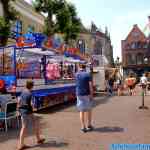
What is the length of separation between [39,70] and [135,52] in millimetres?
69098

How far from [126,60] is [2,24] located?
6588cm

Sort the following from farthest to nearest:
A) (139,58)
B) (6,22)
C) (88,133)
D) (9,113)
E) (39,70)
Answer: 1. (139,58)
2. (6,22)
3. (39,70)
4. (9,113)
5. (88,133)


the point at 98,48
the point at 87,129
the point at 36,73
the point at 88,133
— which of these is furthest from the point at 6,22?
the point at 98,48

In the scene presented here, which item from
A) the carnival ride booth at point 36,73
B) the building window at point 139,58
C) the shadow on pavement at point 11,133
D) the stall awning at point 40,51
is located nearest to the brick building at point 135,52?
the building window at point 139,58

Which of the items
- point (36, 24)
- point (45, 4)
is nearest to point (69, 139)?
point (45, 4)

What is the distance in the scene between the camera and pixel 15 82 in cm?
1498

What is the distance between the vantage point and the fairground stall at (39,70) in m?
15.4

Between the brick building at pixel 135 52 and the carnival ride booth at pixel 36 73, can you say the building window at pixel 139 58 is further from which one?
the carnival ride booth at pixel 36 73

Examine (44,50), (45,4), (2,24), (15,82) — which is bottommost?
(15,82)

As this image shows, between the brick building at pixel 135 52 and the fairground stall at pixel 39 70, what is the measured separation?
63260 millimetres

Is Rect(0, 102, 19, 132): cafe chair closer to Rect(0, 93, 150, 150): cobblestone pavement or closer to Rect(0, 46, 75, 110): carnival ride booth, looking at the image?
Rect(0, 93, 150, 150): cobblestone pavement

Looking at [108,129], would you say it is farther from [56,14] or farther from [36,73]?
[56,14]

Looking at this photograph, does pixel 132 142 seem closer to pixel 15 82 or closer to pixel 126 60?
pixel 15 82

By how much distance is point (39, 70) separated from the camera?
18.1 metres
